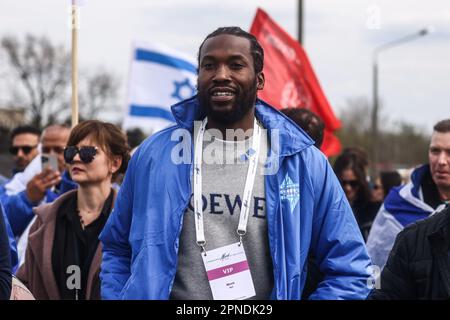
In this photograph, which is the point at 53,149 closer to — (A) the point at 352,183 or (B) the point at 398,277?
(A) the point at 352,183

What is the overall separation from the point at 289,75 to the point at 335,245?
5468 millimetres

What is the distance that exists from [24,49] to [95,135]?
124 feet

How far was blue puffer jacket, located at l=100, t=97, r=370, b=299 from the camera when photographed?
2959mm

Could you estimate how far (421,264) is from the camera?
3.14 m

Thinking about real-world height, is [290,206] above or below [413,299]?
above

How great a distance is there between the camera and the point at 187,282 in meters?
3.00

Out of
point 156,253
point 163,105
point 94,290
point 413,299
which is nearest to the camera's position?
point 156,253

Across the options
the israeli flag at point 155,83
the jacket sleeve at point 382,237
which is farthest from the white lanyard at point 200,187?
the israeli flag at point 155,83

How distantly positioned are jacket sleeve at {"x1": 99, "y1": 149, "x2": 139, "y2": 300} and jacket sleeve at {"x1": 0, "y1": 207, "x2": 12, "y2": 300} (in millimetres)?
345

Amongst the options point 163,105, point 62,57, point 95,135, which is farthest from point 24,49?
point 95,135

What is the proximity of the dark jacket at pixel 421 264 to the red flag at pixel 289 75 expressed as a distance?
4918mm

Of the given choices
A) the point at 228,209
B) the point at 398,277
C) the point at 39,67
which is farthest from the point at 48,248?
the point at 39,67

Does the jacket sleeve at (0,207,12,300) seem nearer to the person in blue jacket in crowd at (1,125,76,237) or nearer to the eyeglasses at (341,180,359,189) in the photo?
the person in blue jacket in crowd at (1,125,76,237)
